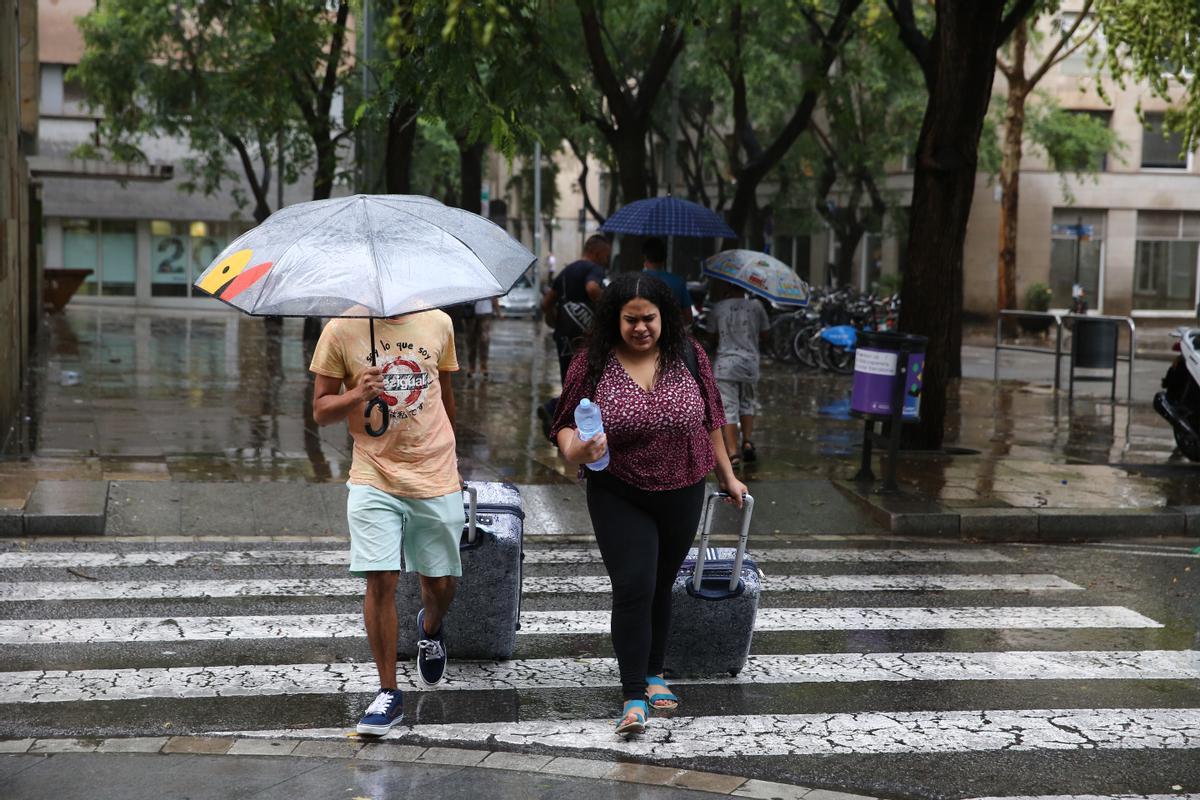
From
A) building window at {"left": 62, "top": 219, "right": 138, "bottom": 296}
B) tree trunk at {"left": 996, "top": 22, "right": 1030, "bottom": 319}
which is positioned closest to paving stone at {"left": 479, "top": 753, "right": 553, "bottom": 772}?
tree trunk at {"left": 996, "top": 22, "right": 1030, "bottom": 319}

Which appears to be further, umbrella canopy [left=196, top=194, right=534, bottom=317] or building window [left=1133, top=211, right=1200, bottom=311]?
building window [left=1133, top=211, right=1200, bottom=311]

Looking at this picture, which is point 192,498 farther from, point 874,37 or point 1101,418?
point 874,37

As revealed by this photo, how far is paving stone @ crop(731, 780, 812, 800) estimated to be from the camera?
16.2 feet

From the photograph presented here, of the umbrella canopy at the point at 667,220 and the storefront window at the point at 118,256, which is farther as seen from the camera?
the storefront window at the point at 118,256

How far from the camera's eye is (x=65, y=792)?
479 centimetres

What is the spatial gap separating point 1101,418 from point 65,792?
49.0 feet

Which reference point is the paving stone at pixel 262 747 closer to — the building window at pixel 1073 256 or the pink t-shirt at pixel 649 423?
the pink t-shirt at pixel 649 423

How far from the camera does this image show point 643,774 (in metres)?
5.08

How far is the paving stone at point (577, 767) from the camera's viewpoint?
5.07 meters

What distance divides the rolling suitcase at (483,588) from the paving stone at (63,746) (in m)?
1.45

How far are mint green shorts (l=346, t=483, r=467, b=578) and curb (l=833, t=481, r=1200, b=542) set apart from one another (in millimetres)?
5496

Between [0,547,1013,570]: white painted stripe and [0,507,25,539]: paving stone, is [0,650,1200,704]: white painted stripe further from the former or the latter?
[0,507,25,539]: paving stone

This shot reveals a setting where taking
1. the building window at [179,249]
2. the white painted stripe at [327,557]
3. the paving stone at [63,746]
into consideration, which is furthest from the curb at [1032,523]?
the building window at [179,249]

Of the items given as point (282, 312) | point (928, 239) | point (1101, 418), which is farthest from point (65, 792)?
point (1101, 418)
